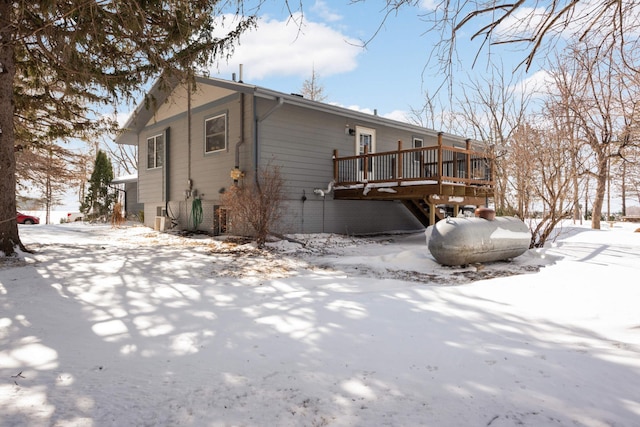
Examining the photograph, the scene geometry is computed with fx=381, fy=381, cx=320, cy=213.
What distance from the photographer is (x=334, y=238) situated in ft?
34.7

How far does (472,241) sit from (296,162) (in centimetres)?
605

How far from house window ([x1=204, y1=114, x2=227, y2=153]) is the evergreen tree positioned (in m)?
12.4

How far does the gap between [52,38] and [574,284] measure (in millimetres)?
7424

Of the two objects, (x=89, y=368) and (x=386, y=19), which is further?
(x=386, y=19)

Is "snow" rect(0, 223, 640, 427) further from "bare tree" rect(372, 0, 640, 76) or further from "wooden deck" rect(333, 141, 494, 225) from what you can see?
"wooden deck" rect(333, 141, 494, 225)

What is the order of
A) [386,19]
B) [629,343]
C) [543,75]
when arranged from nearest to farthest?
[629,343], [386,19], [543,75]

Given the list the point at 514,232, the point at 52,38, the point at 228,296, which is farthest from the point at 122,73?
the point at 514,232

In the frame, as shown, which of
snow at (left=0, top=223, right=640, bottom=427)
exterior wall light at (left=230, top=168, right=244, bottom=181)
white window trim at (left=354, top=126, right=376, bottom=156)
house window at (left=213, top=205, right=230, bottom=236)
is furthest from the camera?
white window trim at (left=354, top=126, right=376, bottom=156)

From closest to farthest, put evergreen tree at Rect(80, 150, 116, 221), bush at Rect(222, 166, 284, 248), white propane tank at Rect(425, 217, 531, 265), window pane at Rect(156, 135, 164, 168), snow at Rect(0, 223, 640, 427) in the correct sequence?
snow at Rect(0, 223, 640, 427) < white propane tank at Rect(425, 217, 531, 265) < bush at Rect(222, 166, 284, 248) < window pane at Rect(156, 135, 164, 168) < evergreen tree at Rect(80, 150, 116, 221)

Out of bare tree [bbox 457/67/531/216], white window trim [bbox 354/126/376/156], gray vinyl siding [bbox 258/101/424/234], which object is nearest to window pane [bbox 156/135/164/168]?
gray vinyl siding [bbox 258/101/424/234]

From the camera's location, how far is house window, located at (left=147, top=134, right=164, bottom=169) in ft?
45.7

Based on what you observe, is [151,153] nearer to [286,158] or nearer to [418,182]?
[286,158]

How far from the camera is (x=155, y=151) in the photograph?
14.2m

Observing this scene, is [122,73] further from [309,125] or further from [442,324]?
[442,324]
